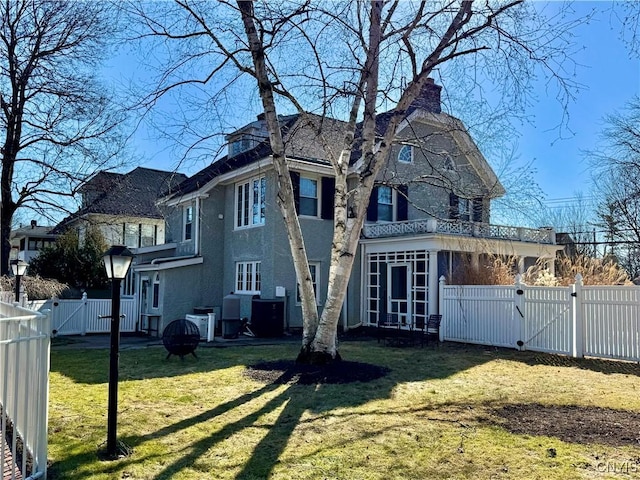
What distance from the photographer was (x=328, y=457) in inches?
190

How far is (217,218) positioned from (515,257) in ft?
35.9

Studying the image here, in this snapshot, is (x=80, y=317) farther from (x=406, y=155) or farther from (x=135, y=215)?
(x=406, y=155)

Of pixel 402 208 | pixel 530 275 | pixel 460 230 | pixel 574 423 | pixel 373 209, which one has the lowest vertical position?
pixel 574 423

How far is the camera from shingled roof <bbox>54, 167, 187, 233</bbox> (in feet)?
59.7

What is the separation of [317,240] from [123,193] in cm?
1243

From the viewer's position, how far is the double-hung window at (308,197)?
663 inches

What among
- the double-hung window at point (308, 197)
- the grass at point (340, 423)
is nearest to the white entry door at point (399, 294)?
the double-hung window at point (308, 197)

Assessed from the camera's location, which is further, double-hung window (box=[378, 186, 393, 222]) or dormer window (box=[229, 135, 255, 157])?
dormer window (box=[229, 135, 255, 157])

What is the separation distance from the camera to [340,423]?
19.5 feet

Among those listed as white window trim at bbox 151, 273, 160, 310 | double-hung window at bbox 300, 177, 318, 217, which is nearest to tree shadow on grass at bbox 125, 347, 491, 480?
double-hung window at bbox 300, 177, 318, 217

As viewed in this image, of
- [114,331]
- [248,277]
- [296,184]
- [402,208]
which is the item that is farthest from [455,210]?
[114,331]

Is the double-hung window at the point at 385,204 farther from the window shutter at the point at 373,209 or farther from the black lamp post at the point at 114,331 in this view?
the black lamp post at the point at 114,331

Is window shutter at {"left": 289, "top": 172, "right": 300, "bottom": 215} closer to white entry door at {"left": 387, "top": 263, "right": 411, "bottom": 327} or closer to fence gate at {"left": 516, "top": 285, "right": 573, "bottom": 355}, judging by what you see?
white entry door at {"left": 387, "top": 263, "right": 411, "bottom": 327}

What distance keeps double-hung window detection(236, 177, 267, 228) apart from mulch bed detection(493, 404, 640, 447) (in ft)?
38.6
